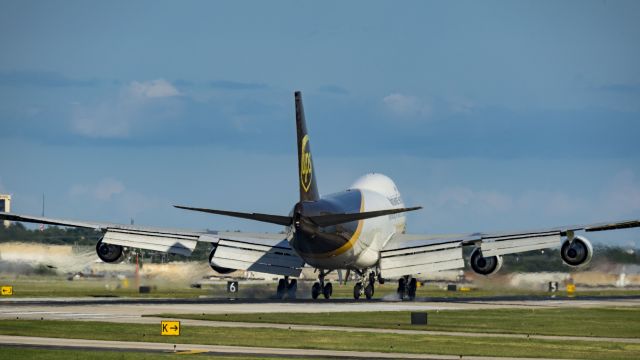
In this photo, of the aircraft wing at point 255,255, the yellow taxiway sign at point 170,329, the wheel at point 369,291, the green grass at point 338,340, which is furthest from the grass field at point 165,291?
the yellow taxiway sign at point 170,329

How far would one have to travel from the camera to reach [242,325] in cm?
5484

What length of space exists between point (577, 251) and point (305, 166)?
19.3 m

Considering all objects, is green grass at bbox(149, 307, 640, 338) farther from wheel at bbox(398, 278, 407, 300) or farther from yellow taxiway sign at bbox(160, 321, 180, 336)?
wheel at bbox(398, 278, 407, 300)

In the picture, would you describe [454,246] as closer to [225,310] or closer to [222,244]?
[222,244]

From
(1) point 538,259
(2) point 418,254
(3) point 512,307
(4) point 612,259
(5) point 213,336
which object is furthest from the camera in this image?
(1) point 538,259

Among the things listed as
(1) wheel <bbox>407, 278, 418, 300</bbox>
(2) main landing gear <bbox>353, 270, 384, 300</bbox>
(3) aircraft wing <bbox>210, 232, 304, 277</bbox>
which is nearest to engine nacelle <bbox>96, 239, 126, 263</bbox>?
(3) aircraft wing <bbox>210, 232, 304, 277</bbox>

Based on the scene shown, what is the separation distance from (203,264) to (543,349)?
5574 cm

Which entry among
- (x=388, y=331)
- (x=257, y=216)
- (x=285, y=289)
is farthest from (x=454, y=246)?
(x=388, y=331)

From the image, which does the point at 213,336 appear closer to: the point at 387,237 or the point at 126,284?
the point at 387,237

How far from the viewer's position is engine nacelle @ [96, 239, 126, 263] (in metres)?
78.2

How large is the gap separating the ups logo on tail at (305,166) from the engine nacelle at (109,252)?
1395 cm

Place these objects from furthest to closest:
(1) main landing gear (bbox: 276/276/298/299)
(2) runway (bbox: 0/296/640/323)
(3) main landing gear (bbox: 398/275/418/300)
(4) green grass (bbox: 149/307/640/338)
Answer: (3) main landing gear (bbox: 398/275/418/300)
(1) main landing gear (bbox: 276/276/298/299)
(2) runway (bbox: 0/296/640/323)
(4) green grass (bbox: 149/307/640/338)

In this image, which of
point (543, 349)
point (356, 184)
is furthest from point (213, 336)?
point (356, 184)

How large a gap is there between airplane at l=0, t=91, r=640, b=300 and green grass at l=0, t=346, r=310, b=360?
28.9 m
